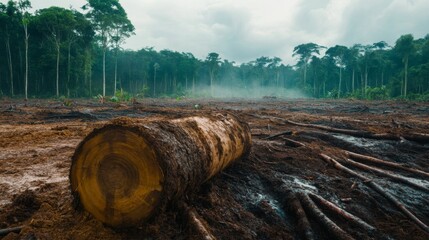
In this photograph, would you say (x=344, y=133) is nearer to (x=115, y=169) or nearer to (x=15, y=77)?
(x=115, y=169)

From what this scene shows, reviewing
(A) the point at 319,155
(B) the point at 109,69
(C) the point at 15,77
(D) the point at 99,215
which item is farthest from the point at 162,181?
(B) the point at 109,69

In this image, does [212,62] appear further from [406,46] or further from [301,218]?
[301,218]

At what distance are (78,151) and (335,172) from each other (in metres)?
3.92

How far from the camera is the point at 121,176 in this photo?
2.48 m

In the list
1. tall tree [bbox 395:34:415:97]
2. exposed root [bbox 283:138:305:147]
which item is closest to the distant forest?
tall tree [bbox 395:34:415:97]

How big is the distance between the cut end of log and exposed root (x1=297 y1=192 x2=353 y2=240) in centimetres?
168

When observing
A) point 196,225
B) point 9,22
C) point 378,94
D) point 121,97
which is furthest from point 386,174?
point 378,94

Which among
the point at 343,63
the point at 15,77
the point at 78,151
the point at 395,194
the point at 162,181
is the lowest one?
the point at 395,194

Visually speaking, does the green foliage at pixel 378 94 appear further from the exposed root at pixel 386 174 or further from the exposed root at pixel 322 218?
the exposed root at pixel 322 218

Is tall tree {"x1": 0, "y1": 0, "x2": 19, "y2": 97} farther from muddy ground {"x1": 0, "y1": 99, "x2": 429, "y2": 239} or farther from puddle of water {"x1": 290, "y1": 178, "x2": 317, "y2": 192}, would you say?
puddle of water {"x1": 290, "y1": 178, "x2": 317, "y2": 192}

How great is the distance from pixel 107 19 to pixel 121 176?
132 ft

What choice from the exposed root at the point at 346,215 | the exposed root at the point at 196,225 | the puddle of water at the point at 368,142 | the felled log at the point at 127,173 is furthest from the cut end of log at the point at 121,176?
the puddle of water at the point at 368,142

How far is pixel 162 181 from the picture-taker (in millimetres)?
2434

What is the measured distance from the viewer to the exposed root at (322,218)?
278 centimetres
